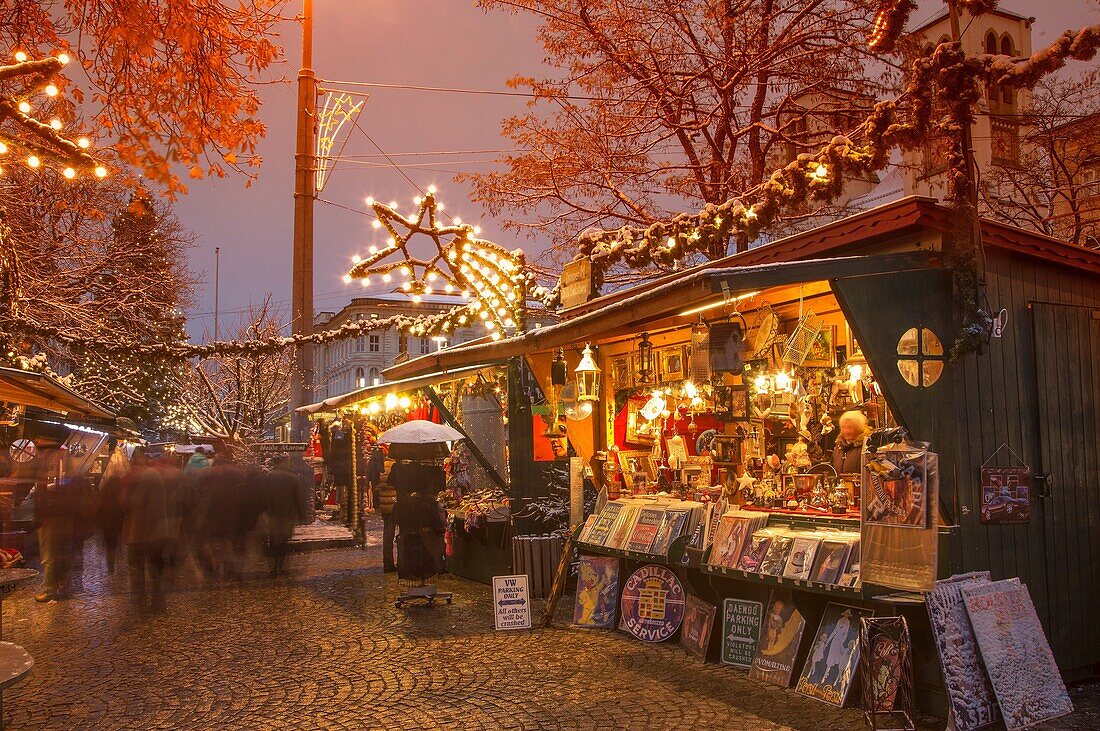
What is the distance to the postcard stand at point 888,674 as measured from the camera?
5.35 m

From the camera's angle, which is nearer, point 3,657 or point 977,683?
point 3,657

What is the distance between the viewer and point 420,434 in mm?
10875

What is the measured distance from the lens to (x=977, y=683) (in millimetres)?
5434

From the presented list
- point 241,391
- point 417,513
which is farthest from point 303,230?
point 241,391

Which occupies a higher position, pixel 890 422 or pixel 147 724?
pixel 890 422

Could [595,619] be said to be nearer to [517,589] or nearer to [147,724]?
[517,589]

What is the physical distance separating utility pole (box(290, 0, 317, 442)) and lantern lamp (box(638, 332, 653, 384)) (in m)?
5.89

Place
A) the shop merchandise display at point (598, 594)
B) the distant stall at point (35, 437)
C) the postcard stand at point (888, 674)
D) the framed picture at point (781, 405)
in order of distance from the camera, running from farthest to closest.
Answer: the distant stall at point (35, 437) → the shop merchandise display at point (598, 594) → the framed picture at point (781, 405) → the postcard stand at point (888, 674)

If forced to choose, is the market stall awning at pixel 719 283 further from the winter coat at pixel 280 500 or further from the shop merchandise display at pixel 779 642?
the winter coat at pixel 280 500

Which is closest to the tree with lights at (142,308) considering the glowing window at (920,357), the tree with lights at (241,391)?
the tree with lights at (241,391)

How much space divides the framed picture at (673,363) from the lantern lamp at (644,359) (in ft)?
0.84

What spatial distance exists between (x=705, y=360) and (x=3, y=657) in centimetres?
561

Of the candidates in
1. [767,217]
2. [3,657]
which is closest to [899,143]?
[767,217]

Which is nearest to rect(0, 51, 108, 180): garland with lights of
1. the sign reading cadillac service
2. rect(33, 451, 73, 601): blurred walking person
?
rect(33, 451, 73, 601): blurred walking person
